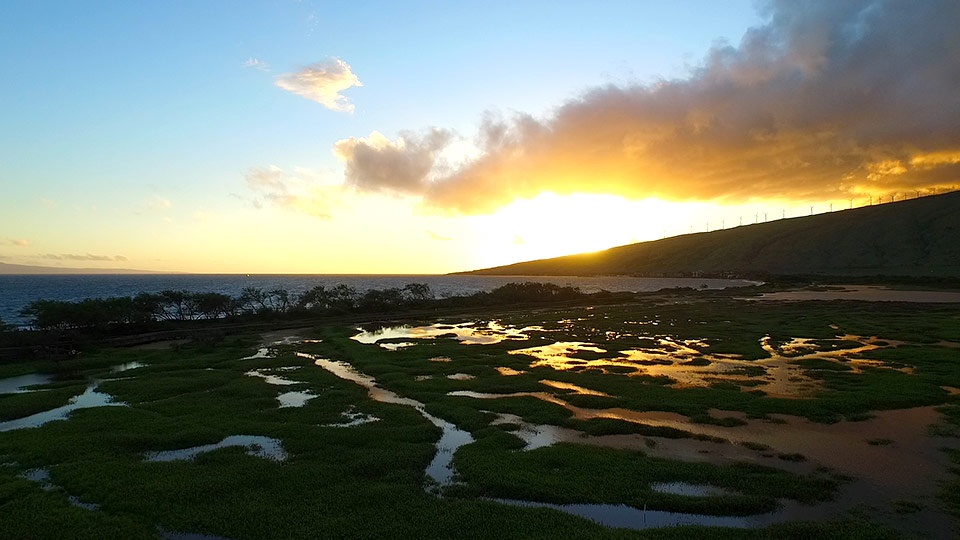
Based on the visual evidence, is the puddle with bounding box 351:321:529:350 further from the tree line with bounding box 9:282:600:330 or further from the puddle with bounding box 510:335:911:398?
the tree line with bounding box 9:282:600:330

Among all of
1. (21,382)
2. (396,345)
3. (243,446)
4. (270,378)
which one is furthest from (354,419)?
(21,382)

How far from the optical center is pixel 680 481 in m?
19.3

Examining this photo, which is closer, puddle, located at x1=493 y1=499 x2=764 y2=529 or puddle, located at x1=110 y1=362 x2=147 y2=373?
puddle, located at x1=493 y1=499 x2=764 y2=529

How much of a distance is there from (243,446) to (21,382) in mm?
32137

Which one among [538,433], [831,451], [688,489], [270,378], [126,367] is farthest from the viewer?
[126,367]

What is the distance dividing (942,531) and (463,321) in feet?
245

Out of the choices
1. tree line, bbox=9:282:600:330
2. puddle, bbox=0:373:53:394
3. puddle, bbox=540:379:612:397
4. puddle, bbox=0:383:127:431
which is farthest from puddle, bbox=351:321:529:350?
puddle, bbox=0:373:53:394

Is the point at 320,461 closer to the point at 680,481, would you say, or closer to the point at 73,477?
the point at 73,477

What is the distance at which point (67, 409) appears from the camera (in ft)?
106

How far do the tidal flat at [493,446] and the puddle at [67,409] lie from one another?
366mm

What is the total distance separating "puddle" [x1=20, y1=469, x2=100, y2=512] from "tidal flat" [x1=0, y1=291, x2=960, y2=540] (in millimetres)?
86

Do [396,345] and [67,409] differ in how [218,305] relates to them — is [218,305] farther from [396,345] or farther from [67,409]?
[67,409]

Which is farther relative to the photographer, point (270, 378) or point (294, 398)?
point (270, 378)

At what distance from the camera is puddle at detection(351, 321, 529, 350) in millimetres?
62237
